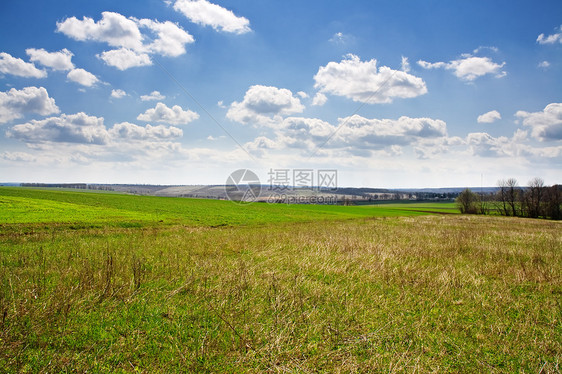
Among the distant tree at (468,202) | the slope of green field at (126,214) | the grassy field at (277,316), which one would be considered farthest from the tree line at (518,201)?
the grassy field at (277,316)

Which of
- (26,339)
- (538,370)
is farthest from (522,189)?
(26,339)

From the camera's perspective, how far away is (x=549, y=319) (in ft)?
21.6

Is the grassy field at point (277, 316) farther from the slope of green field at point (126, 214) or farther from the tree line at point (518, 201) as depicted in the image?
the tree line at point (518, 201)

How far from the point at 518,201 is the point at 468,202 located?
1260cm

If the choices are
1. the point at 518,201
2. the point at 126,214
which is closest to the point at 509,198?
the point at 518,201

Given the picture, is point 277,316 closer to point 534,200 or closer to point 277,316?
point 277,316

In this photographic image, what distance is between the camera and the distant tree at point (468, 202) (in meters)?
→ 90.8

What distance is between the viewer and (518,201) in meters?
85.5

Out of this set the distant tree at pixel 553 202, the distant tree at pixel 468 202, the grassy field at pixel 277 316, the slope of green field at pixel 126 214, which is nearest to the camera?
the grassy field at pixel 277 316

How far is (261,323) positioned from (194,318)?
58.4 inches

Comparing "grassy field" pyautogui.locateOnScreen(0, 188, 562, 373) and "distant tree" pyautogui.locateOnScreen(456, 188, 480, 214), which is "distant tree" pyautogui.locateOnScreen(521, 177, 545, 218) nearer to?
"distant tree" pyautogui.locateOnScreen(456, 188, 480, 214)

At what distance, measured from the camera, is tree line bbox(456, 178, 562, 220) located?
7362cm

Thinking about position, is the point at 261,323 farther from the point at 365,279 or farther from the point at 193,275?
the point at 365,279

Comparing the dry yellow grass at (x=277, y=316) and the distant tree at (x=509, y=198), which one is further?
the distant tree at (x=509, y=198)
